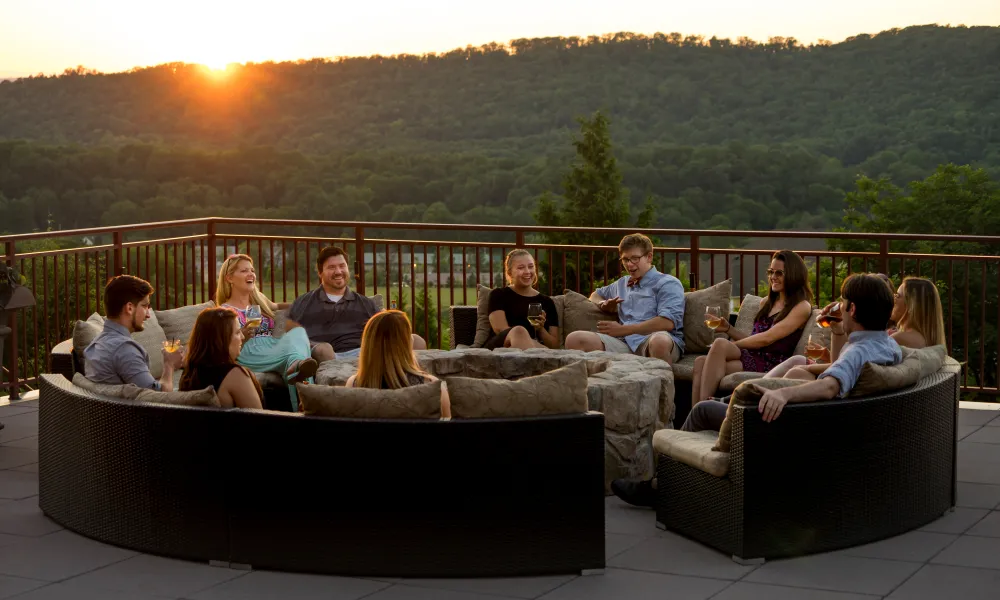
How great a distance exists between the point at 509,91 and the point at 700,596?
159 ft

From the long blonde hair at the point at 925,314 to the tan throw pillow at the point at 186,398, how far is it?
3.11m

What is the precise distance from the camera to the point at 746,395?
14.9 ft

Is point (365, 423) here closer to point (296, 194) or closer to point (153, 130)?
point (296, 194)

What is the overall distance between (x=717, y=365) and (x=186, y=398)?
3157 mm

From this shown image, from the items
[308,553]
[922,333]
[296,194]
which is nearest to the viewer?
[308,553]

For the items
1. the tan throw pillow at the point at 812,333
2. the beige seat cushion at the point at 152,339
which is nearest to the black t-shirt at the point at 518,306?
the tan throw pillow at the point at 812,333

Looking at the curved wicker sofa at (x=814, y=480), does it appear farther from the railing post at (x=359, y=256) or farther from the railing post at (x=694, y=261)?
the railing post at (x=359, y=256)

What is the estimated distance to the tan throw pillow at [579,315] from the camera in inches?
306

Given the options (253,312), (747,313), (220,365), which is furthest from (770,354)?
(220,365)

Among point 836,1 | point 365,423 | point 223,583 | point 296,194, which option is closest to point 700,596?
point 365,423

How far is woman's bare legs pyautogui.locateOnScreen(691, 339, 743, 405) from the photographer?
6.75 meters

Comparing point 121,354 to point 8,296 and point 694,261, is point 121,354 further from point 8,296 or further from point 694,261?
point 694,261

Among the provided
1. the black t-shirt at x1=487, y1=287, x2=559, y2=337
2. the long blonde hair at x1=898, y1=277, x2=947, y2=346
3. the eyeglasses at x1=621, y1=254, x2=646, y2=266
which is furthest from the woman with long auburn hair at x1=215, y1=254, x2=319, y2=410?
the long blonde hair at x1=898, y1=277, x2=947, y2=346

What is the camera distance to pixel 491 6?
53500 millimetres
